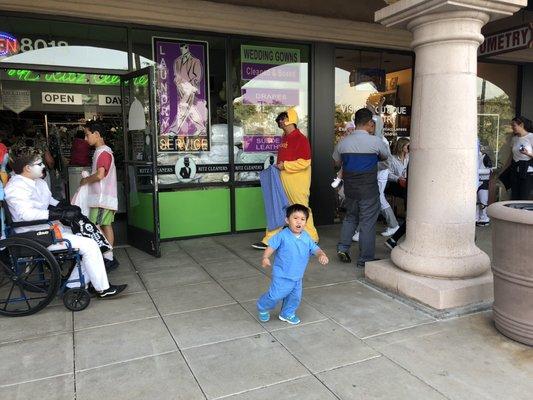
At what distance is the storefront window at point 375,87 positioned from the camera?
24.3 feet

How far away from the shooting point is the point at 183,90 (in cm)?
644

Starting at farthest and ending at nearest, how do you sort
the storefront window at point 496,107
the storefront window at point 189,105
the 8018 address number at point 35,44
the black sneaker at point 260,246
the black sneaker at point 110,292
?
the storefront window at point 496,107 → the storefront window at point 189,105 → the black sneaker at point 260,246 → the 8018 address number at point 35,44 → the black sneaker at point 110,292

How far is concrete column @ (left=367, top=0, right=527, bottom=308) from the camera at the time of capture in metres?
3.86

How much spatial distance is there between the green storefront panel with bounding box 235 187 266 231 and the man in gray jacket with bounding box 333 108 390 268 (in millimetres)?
2053

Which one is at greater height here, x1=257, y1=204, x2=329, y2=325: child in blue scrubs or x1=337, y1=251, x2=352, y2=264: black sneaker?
x1=257, y1=204, x2=329, y2=325: child in blue scrubs

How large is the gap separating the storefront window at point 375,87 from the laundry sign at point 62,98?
6.58 m

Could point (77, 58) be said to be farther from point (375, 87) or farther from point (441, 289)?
point (441, 289)

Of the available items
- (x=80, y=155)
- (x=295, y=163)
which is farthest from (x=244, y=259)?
(x=80, y=155)

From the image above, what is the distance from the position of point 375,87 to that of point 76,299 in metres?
5.85

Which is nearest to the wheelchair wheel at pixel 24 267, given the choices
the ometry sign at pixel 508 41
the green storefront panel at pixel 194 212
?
the green storefront panel at pixel 194 212

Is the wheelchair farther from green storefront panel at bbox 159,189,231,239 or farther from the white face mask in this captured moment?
green storefront panel at bbox 159,189,231,239

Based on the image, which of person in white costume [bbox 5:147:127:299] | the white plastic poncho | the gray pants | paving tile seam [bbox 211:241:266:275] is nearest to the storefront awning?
the white plastic poncho

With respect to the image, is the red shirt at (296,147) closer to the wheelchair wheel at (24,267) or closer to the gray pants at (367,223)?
the gray pants at (367,223)

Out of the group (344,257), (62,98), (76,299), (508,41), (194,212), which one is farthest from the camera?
(62,98)
